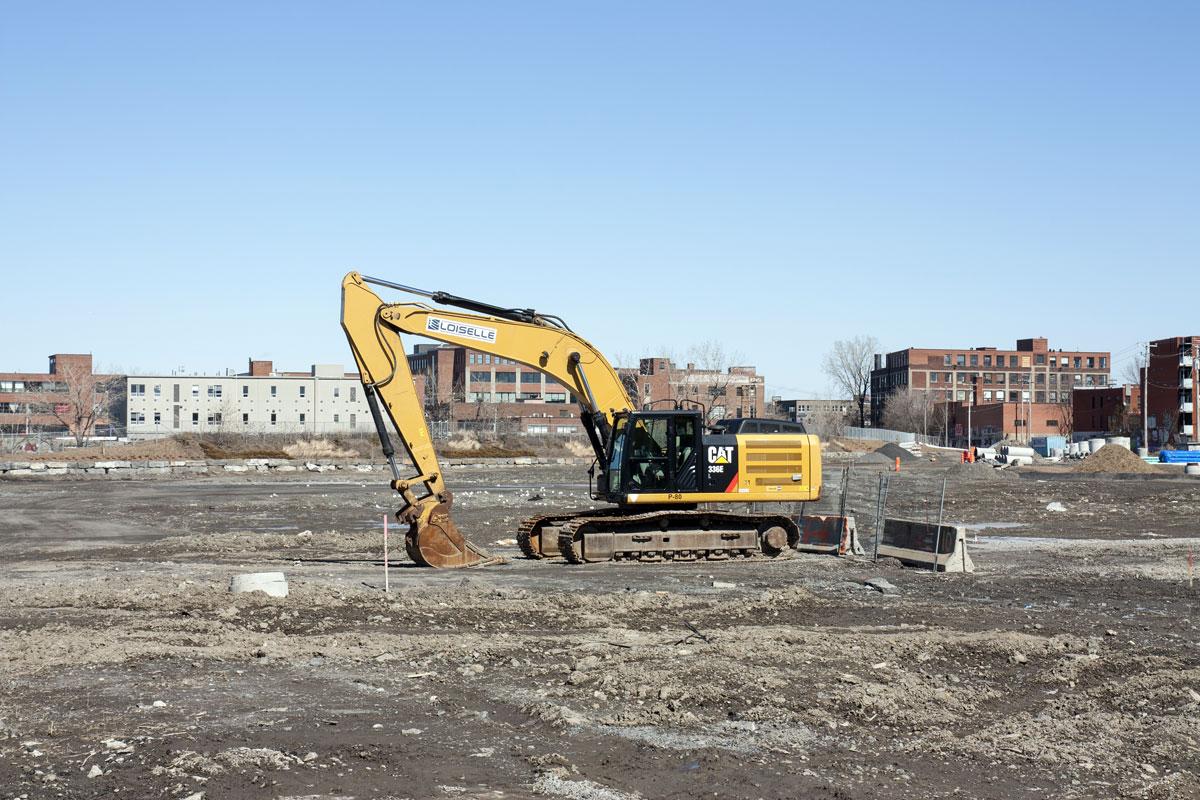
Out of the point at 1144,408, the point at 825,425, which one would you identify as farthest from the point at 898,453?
the point at 825,425

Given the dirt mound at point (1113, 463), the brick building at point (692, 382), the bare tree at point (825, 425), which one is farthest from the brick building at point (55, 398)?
the dirt mound at point (1113, 463)

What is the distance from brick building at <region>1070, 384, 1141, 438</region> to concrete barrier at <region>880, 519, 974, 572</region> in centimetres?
10484

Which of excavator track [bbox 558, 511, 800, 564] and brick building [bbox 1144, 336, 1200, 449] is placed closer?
excavator track [bbox 558, 511, 800, 564]

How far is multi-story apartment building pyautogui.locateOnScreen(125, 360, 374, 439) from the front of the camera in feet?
417

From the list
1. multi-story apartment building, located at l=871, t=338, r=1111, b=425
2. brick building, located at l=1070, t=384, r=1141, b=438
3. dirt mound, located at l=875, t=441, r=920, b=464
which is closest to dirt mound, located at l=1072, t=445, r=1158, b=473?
dirt mound, located at l=875, t=441, r=920, b=464

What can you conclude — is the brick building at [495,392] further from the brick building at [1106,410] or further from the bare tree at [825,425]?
the brick building at [1106,410]

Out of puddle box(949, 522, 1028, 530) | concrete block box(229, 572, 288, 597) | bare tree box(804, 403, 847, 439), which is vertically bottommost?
puddle box(949, 522, 1028, 530)

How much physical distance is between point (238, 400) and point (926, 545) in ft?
376

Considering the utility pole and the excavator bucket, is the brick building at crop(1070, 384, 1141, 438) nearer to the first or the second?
the utility pole

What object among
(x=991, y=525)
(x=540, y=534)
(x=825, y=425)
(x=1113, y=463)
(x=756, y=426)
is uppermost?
(x=756, y=426)

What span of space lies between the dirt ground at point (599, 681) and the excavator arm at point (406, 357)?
1002mm

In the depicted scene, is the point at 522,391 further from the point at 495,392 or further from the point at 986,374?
the point at 986,374

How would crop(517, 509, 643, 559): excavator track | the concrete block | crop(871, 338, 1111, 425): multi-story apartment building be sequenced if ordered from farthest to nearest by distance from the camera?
1. crop(871, 338, 1111, 425): multi-story apartment building
2. crop(517, 509, 643, 559): excavator track
3. the concrete block

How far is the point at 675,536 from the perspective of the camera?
23078 mm
